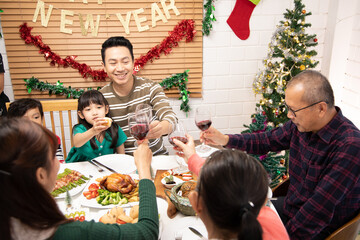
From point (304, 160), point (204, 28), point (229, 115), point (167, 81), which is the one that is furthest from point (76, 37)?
point (304, 160)

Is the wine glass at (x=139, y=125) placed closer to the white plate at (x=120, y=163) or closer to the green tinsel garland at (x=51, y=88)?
the white plate at (x=120, y=163)

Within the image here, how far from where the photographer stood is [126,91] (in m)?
2.46

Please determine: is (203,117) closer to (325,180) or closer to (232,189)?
(325,180)

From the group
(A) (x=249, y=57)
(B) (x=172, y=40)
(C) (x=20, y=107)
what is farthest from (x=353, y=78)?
(C) (x=20, y=107)

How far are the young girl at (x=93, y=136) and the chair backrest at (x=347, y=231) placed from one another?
4.89 ft

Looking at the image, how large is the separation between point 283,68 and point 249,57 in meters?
0.58

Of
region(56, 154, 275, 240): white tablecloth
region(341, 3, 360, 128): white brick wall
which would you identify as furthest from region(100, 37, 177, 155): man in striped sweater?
region(341, 3, 360, 128): white brick wall

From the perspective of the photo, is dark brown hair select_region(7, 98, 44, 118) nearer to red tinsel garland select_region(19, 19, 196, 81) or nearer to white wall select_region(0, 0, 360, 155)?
red tinsel garland select_region(19, 19, 196, 81)

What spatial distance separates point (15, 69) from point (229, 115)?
2.60 meters

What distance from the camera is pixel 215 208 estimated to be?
0.88 meters

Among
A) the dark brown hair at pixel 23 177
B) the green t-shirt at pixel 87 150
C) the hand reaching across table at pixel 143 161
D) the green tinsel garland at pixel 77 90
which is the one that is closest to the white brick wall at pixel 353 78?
the green tinsel garland at pixel 77 90

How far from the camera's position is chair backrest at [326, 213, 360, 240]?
54.0 inches

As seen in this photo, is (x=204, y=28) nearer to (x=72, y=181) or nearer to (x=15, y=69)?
(x=15, y=69)

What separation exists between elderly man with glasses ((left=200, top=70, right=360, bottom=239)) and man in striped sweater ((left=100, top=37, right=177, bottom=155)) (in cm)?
97
